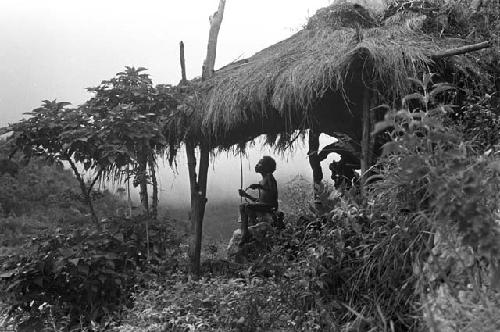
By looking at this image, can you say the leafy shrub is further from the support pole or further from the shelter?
the support pole

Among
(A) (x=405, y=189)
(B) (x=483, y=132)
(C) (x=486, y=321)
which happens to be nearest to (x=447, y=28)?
(B) (x=483, y=132)

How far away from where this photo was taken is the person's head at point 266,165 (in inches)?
312

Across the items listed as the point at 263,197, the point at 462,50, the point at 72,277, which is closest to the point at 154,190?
the point at 72,277

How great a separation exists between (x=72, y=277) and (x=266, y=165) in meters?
3.42

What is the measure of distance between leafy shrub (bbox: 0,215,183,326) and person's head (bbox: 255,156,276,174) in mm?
2843

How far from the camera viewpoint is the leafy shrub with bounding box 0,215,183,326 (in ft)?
16.3

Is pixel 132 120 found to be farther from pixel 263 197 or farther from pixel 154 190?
pixel 263 197

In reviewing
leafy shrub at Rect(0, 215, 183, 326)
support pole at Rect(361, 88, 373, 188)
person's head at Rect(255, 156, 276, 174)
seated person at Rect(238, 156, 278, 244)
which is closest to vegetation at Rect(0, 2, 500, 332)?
leafy shrub at Rect(0, 215, 183, 326)

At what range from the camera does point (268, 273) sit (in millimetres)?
5332

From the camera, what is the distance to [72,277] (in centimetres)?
510

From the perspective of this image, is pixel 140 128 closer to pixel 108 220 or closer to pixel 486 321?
pixel 108 220

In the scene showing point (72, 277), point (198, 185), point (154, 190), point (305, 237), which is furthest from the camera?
point (198, 185)

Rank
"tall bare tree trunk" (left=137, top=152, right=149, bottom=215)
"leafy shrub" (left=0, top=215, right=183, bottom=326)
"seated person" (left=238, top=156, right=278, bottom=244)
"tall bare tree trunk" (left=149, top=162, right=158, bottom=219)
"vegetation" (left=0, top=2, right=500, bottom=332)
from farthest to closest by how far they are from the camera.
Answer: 1. "seated person" (left=238, top=156, right=278, bottom=244)
2. "tall bare tree trunk" (left=149, top=162, right=158, bottom=219)
3. "tall bare tree trunk" (left=137, top=152, right=149, bottom=215)
4. "leafy shrub" (left=0, top=215, right=183, bottom=326)
5. "vegetation" (left=0, top=2, right=500, bottom=332)

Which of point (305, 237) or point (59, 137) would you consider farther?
point (59, 137)
